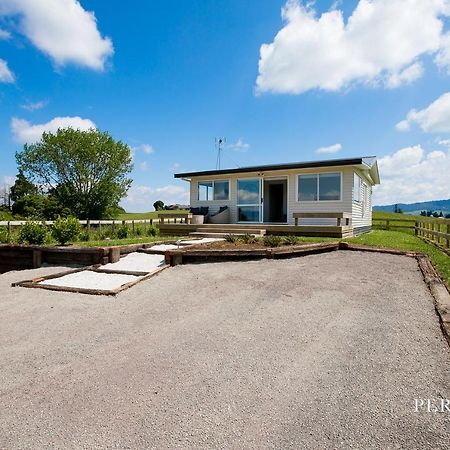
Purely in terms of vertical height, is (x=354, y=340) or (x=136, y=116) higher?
(x=136, y=116)

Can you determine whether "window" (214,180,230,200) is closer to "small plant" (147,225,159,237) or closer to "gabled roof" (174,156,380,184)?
"gabled roof" (174,156,380,184)

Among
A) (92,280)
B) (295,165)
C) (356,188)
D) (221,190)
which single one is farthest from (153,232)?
(356,188)

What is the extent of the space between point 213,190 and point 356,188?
22.6 ft

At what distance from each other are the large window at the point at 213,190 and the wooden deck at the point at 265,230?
3.07m

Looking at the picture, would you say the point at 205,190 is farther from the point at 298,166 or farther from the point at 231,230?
the point at 298,166

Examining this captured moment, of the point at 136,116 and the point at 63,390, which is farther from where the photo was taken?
the point at 136,116

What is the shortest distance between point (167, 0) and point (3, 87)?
1248 centimetres

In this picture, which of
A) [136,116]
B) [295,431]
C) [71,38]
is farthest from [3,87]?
[295,431]

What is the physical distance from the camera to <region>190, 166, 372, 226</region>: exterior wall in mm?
12398

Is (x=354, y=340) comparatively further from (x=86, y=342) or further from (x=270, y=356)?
(x=86, y=342)

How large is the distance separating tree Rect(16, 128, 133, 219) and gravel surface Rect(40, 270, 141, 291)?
79.9ft

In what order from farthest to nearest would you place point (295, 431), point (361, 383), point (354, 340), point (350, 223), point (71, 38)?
point (350, 223)
point (71, 38)
point (354, 340)
point (361, 383)
point (295, 431)

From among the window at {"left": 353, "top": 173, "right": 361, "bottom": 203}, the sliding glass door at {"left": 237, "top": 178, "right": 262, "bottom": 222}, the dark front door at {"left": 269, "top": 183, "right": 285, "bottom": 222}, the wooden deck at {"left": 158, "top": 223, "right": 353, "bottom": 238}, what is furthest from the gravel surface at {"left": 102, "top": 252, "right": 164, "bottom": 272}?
the dark front door at {"left": 269, "top": 183, "right": 285, "bottom": 222}

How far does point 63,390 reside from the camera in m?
2.56
